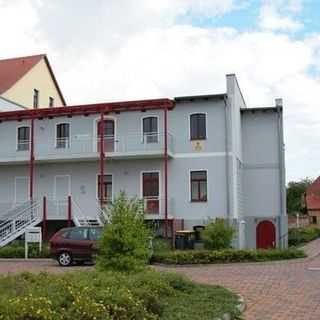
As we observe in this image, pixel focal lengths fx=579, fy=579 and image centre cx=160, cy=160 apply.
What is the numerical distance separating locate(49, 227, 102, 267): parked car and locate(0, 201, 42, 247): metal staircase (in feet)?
22.8

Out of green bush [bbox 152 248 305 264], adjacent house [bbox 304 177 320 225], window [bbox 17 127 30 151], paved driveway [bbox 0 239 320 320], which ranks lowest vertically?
paved driveway [bbox 0 239 320 320]

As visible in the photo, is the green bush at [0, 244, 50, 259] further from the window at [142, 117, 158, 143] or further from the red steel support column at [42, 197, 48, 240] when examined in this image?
the window at [142, 117, 158, 143]

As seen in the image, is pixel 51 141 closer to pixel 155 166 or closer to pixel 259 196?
pixel 155 166

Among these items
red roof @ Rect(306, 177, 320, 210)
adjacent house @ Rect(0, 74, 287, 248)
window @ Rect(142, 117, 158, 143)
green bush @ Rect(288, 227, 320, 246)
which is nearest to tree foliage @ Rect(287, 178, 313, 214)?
red roof @ Rect(306, 177, 320, 210)

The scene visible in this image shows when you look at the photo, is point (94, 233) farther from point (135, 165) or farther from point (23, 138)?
point (23, 138)

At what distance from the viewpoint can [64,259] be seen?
22797 mm

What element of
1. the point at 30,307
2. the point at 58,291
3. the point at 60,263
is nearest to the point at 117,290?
the point at 58,291

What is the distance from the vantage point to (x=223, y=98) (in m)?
31.6

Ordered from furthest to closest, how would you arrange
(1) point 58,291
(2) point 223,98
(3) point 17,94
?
(3) point 17,94, (2) point 223,98, (1) point 58,291

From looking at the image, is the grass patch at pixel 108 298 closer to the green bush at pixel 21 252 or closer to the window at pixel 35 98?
the green bush at pixel 21 252

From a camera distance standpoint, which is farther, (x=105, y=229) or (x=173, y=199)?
(x=173, y=199)

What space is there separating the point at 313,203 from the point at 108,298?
210 feet

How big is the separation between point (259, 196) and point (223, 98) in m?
7.49

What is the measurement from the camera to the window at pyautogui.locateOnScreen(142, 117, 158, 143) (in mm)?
31767
